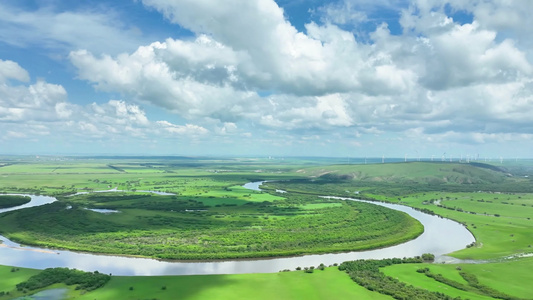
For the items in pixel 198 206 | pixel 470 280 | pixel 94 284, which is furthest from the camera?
pixel 198 206

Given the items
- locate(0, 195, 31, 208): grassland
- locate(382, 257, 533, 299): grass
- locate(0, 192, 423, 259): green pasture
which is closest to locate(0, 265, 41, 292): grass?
locate(0, 192, 423, 259): green pasture

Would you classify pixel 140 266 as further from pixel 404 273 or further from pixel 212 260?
pixel 404 273

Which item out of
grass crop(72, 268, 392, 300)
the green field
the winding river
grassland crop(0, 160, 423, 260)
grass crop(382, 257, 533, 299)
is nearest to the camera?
grass crop(72, 268, 392, 300)

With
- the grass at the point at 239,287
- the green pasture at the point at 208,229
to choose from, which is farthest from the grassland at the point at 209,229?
the grass at the point at 239,287

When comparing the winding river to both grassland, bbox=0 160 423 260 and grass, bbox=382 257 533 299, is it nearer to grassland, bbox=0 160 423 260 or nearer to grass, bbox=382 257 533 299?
grassland, bbox=0 160 423 260

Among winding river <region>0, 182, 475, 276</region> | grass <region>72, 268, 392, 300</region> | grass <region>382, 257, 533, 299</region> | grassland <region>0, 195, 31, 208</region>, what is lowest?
grassland <region>0, 195, 31, 208</region>

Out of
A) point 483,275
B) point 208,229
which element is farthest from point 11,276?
point 483,275

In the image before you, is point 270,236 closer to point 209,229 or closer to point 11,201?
point 209,229

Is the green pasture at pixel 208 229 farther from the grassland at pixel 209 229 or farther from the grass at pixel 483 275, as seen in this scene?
the grass at pixel 483 275

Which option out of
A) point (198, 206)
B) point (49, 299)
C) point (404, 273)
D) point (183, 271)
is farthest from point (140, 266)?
point (198, 206)
